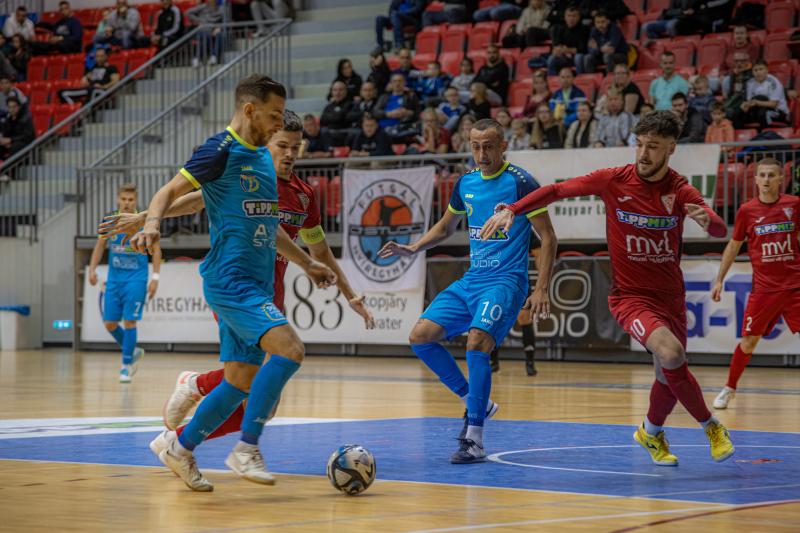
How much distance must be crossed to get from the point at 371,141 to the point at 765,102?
6.50 m

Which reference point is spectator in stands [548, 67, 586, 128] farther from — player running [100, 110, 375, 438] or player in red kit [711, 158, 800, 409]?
player running [100, 110, 375, 438]

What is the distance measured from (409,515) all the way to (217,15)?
22.8m

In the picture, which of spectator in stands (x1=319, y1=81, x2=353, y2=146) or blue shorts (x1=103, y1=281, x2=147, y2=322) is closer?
blue shorts (x1=103, y1=281, x2=147, y2=322)

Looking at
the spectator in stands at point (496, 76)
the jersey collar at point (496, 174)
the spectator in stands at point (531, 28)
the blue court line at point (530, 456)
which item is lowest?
the blue court line at point (530, 456)

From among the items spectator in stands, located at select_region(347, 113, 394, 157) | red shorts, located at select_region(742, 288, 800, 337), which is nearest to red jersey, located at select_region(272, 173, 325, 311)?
red shorts, located at select_region(742, 288, 800, 337)

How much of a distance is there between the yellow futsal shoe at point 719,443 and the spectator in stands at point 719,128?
36.9 feet

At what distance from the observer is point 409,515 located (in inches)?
221

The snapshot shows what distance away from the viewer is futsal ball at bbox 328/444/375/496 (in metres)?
6.28

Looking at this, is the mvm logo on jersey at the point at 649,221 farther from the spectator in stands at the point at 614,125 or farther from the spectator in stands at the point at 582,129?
the spectator in stands at the point at 582,129

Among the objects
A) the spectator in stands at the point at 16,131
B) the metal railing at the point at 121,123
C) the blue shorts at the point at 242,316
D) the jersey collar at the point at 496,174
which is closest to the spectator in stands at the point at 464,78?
the metal railing at the point at 121,123

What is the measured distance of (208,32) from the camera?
26625 mm

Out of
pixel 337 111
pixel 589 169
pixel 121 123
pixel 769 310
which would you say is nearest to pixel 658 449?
pixel 769 310

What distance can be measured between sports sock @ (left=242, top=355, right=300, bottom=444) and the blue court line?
816 millimetres

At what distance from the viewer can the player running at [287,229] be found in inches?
280
